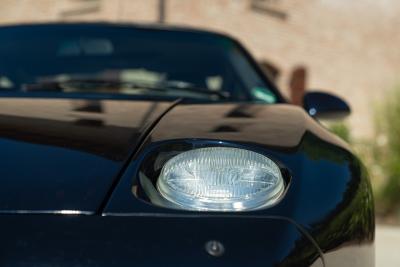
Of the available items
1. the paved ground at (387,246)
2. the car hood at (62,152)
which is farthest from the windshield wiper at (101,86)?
the paved ground at (387,246)

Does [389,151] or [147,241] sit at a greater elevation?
[147,241]

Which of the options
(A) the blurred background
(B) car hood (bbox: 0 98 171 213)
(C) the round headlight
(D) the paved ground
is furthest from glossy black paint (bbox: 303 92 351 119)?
(A) the blurred background

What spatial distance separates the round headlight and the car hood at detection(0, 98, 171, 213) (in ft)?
0.46

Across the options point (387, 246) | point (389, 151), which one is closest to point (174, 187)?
point (387, 246)

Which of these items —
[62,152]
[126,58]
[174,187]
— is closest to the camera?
[174,187]

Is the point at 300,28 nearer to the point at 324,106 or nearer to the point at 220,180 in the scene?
the point at 324,106

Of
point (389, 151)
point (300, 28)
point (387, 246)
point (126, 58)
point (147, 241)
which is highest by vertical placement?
point (147, 241)

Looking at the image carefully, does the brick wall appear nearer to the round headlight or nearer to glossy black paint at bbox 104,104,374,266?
glossy black paint at bbox 104,104,374,266

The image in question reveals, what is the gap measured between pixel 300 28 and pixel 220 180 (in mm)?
14305

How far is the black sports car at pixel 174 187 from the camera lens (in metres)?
1.51

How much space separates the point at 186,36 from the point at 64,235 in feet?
7.09

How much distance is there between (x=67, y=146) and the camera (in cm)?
184

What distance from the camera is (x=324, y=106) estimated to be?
10.1 feet

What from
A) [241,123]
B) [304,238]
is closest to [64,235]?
[304,238]
